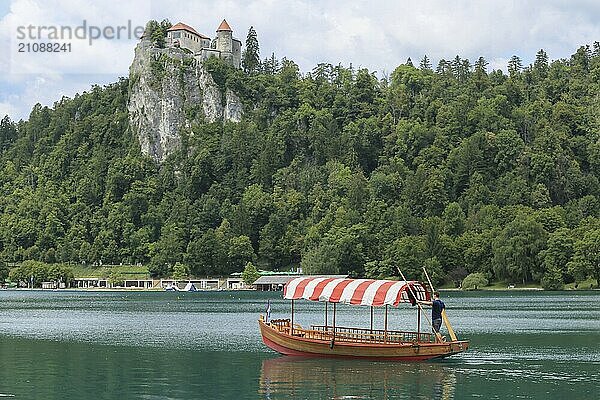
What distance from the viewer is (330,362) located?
179 feet

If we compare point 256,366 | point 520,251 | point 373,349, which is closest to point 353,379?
point 373,349

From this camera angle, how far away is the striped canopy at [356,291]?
54250mm

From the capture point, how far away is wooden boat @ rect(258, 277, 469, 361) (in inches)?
2127

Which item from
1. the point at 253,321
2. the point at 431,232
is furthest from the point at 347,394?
the point at 431,232

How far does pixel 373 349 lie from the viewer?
54.1m

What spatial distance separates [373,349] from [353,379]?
5999 mm

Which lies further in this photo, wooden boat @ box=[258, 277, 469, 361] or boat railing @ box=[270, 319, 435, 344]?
boat railing @ box=[270, 319, 435, 344]

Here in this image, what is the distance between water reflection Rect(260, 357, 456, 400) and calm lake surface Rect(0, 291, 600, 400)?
50 mm

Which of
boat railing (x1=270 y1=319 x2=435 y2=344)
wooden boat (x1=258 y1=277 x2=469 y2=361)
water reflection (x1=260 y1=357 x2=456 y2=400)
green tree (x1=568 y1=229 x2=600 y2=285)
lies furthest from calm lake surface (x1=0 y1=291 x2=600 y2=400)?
green tree (x1=568 y1=229 x2=600 y2=285)

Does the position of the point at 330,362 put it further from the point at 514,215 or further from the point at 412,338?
the point at 514,215

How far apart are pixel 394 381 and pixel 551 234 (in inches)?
4947

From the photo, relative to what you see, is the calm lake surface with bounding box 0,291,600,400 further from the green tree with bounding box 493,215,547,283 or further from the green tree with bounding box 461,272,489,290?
the green tree with bounding box 461,272,489,290

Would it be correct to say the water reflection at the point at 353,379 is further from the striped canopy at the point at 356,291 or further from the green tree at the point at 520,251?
the green tree at the point at 520,251

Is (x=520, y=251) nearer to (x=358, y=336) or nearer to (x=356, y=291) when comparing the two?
(x=358, y=336)
